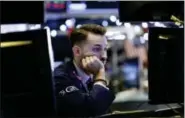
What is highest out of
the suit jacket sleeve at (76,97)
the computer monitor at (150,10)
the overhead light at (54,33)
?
the computer monitor at (150,10)

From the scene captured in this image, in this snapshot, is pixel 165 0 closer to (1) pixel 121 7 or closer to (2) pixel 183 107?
(1) pixel 121 7

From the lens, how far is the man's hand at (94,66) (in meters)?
1.93

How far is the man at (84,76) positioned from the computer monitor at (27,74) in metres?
0.07

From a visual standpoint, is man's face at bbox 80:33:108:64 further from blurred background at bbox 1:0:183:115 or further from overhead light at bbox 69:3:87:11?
overhead light at bbox 69:3:87:11

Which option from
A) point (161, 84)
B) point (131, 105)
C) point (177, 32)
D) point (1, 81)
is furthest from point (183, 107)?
point (1, 81)

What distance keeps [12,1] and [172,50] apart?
104 cm

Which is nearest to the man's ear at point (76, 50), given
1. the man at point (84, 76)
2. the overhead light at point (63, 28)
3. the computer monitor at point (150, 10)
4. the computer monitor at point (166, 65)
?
the man at point (84, 76)

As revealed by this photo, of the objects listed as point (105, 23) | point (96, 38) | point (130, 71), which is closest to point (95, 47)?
point (96, 38)

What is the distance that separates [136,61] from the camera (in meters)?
1.92

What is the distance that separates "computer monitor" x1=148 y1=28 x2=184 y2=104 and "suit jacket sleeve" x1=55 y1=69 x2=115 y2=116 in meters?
0.30

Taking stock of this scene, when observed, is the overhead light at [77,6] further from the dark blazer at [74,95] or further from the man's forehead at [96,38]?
the dark blazer at [74,95]

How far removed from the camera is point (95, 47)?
1.92 metres

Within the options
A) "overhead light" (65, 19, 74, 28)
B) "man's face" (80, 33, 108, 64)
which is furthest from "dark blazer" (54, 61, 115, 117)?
"overhead light" (65, 19, 74, 28)

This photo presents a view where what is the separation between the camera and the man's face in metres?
1.91
